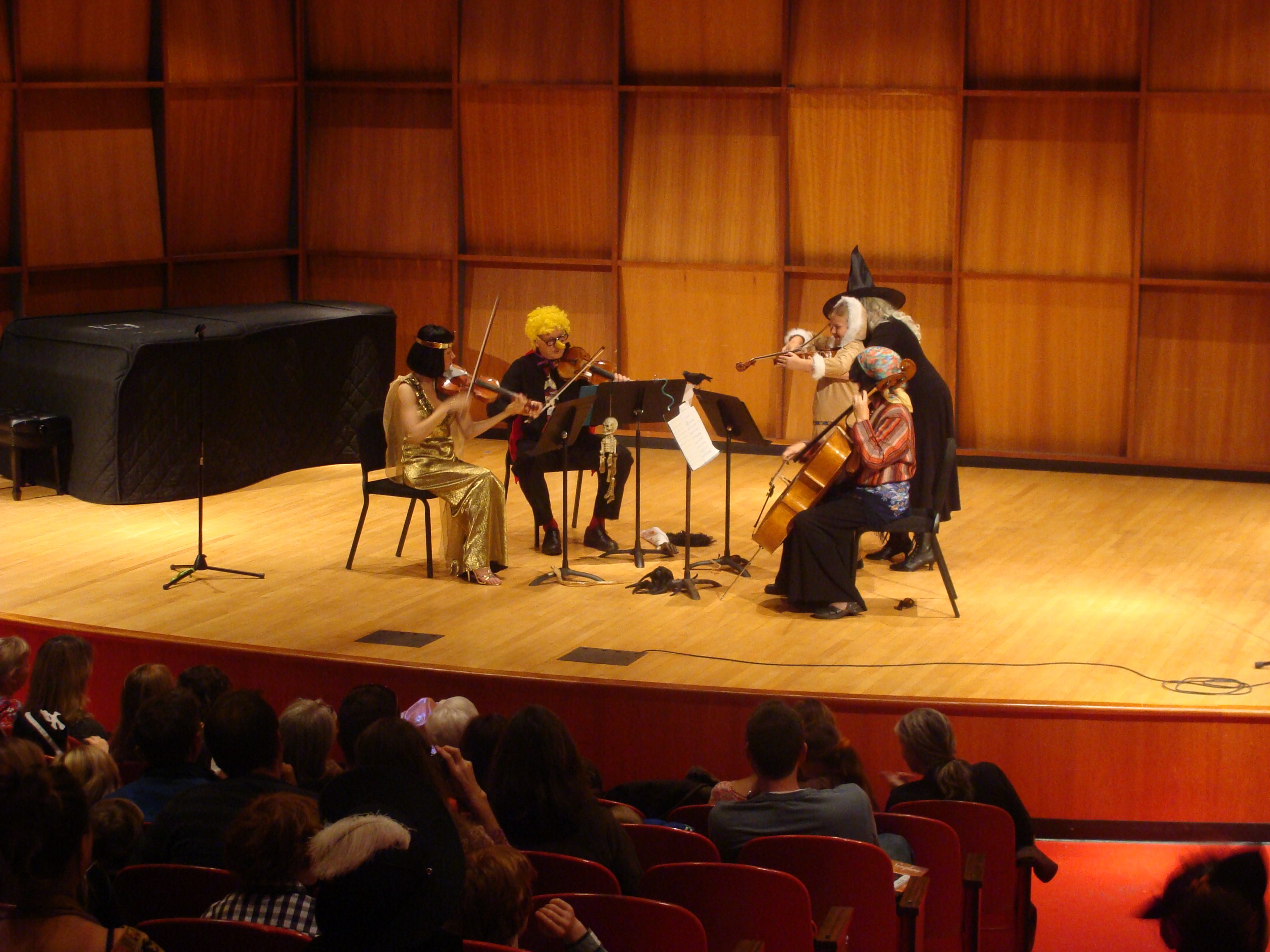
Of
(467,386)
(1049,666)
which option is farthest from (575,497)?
(1049,666)

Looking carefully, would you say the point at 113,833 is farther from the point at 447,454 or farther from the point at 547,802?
the point at 447,454

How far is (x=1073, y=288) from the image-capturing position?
878 centimetres

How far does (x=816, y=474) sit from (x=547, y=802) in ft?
10.4

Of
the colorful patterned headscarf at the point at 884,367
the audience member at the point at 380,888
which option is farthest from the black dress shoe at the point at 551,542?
the audience member at the point at 380,888

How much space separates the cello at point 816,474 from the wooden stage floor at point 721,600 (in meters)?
0.32

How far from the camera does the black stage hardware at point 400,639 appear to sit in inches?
211

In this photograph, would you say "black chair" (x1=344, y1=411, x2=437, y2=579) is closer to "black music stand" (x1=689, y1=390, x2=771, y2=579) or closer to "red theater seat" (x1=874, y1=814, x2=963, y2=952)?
"black music stand" (x1=689, y1=390, x2=771, y2=579)

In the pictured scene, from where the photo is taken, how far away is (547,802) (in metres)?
2.81

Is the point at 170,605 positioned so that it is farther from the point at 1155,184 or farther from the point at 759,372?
the point at 1155,184

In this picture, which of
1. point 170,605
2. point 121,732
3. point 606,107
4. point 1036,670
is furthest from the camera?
point 606,107

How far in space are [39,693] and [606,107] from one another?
21.1ft

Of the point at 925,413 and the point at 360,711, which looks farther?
the point at 925,413

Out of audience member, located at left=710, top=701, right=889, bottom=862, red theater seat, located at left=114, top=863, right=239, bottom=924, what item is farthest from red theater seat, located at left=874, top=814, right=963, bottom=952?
red theater seat, located at left=114, top=863, right=239, bottom=924

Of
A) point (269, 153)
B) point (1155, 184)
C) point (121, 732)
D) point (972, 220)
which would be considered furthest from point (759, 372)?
point (121, 732)
